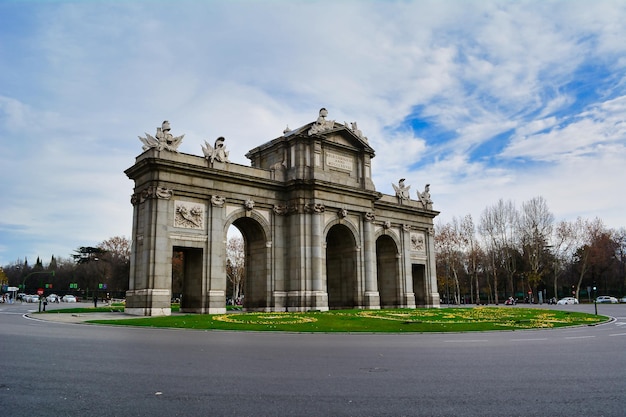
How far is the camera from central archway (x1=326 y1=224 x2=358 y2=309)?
4797cm

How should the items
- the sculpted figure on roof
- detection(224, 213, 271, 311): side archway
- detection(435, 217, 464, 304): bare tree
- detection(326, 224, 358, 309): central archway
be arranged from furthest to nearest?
detection(435, 217, 464, 304): bare tree
detection(326, 224, 358, 309): central archway
the sculpted figure on roof
detection(224, 213, 271, 311): side archway

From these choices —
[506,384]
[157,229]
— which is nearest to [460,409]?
[506,384]

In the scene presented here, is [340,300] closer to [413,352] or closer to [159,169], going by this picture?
[159,169]


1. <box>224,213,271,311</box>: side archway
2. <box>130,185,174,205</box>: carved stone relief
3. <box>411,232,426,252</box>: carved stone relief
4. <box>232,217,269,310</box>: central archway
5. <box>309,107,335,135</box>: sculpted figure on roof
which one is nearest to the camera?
<box>130,185,174,205</box>: carved stone relief

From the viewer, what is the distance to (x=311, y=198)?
144 feet

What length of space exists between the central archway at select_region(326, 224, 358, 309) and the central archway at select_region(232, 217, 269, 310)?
8.00 meters

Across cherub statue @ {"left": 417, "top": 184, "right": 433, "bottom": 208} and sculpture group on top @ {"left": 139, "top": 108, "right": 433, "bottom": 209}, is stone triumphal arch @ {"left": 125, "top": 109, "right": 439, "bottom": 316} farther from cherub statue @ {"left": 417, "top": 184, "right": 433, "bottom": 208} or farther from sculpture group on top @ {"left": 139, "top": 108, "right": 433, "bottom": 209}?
cherub statue @ {"left": 417, "top": 184, "right": 433, "bottom": 208}

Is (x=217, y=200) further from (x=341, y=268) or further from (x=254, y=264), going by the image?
(x=341, y=268)

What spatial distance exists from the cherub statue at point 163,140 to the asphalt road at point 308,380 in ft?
76.8

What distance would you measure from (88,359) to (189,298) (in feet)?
92.7

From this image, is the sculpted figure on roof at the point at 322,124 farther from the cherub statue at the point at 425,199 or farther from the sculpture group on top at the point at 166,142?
the cherub statue at the point at 425,199

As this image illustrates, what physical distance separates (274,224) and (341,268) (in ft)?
32.2

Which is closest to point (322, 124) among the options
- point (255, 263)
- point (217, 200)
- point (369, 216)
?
point (369, 216)

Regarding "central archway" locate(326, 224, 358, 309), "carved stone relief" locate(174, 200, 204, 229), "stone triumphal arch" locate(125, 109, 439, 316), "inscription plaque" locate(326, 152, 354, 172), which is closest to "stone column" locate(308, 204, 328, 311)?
"stone triumphal arch" locate(125, 109, 439, 316)
